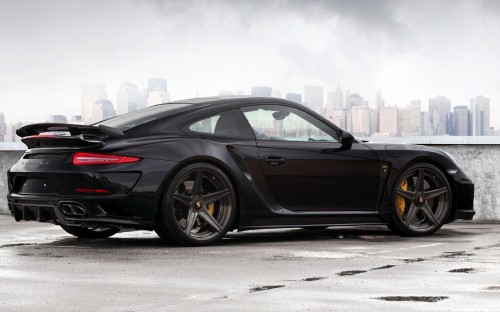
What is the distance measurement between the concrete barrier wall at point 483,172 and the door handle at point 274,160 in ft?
14.7

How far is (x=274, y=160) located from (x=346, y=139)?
0.83m

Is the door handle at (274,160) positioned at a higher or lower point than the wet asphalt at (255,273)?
higher

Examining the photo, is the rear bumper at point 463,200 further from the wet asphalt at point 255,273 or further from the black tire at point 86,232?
the black tire at point 86,232

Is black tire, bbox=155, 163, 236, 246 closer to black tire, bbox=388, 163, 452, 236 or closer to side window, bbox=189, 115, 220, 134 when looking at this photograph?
side window, bbox=189, 115, 220, 134

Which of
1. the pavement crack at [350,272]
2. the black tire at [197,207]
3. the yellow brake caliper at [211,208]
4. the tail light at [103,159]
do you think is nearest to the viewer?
the pavement crack at [350,272]

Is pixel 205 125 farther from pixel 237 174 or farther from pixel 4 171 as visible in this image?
pixel 4 171

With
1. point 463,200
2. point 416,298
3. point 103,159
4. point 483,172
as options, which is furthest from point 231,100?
point 483,172

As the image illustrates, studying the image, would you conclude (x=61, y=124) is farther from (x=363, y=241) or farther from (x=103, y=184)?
(x=363, y=241)

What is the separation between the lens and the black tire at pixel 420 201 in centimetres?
1060

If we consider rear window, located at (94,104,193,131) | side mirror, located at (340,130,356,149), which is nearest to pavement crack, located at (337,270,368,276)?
rear window, located at (94,104,193,131)

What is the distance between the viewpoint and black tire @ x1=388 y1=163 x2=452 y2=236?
34.8 ft

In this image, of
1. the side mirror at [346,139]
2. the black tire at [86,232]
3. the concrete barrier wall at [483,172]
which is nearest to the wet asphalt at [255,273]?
the black tire at [86,232]

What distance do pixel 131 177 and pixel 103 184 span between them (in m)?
0.23

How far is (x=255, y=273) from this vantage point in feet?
24.3
